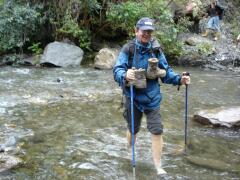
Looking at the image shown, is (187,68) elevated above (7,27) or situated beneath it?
situated beneath

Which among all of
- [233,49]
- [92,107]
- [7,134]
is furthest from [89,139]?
[233,49]

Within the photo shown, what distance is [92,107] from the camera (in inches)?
375

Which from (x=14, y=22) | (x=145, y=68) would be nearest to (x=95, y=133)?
(x=145, y=68)

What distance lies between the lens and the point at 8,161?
233 inches

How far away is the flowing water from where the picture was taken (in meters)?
6.02

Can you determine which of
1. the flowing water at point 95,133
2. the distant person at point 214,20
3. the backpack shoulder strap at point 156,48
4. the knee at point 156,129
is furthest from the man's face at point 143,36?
the distant person at point 214,20

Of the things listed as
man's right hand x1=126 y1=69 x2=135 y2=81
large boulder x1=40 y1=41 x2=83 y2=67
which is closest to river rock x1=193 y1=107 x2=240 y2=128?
man's right hand x1=126 y1=69 x2=135 y2=81

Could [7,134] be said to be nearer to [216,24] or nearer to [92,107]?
[92,107]

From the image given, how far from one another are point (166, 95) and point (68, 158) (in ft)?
16.2

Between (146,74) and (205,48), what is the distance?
11.2 metres

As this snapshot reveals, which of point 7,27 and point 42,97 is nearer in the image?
point 42,97

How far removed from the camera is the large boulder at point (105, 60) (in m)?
14.4

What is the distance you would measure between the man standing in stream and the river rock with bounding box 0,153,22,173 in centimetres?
171

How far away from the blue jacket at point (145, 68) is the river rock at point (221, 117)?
264 centimetres
